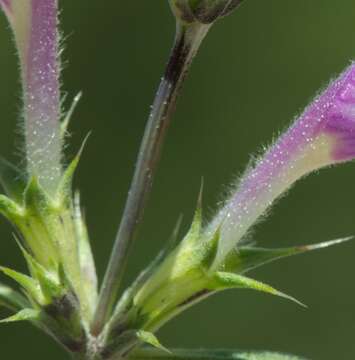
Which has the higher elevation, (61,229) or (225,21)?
(225,21)

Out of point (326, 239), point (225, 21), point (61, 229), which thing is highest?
point (225, 21)

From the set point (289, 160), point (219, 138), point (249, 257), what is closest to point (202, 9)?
point (289, 160)

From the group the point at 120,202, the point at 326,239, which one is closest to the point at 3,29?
the point at 120,202

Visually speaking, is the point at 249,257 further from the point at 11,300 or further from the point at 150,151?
the point at 11,300

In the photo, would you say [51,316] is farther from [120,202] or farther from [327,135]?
[120,202]

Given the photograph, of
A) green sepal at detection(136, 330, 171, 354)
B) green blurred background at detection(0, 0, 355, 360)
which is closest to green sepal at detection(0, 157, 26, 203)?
green sepal at detection(136, 330, 171, 354)
